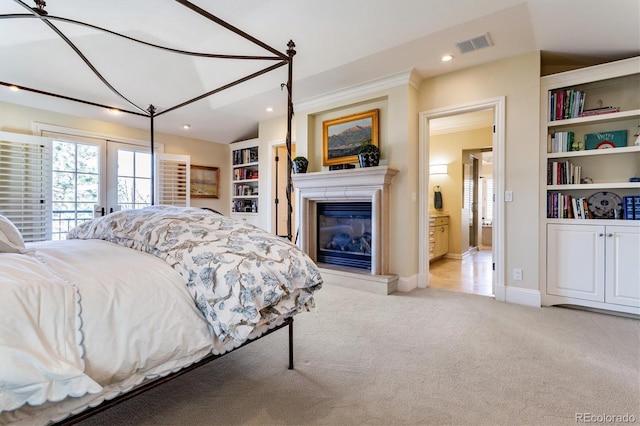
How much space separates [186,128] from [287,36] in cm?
305

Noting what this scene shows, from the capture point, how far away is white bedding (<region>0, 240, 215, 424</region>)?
829 mm

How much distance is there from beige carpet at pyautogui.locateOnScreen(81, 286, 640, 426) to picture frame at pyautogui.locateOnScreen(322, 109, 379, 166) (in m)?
2.24

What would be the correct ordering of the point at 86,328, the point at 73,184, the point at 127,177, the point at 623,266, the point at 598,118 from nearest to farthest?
the point at 86,328 → the point at 623,266 → the point at 598,118 → the point at 73,184 → the point at 127,177

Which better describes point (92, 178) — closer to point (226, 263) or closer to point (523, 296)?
point (226, 263)

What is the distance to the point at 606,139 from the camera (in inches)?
116

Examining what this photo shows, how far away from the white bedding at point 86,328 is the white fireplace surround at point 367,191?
8.70 ft

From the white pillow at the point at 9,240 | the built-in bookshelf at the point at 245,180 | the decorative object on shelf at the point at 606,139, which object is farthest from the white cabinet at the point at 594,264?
the built-in bookshelf at the point at 245,180

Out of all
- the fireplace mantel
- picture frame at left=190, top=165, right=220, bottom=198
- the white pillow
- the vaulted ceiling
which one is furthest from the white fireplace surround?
the white pillow

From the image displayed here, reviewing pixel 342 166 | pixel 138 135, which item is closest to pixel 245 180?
pixel 138 135

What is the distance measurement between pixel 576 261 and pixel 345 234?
2507 mm

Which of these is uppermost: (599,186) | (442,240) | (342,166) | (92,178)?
(342,166)

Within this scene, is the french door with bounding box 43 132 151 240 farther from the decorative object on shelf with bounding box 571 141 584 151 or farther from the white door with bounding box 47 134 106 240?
the decorative object on shelf with bounding box 571 141 584 151

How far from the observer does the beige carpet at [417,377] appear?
4.77 ft

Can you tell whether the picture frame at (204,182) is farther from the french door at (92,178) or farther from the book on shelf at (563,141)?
the book on shelf at (563,141)
